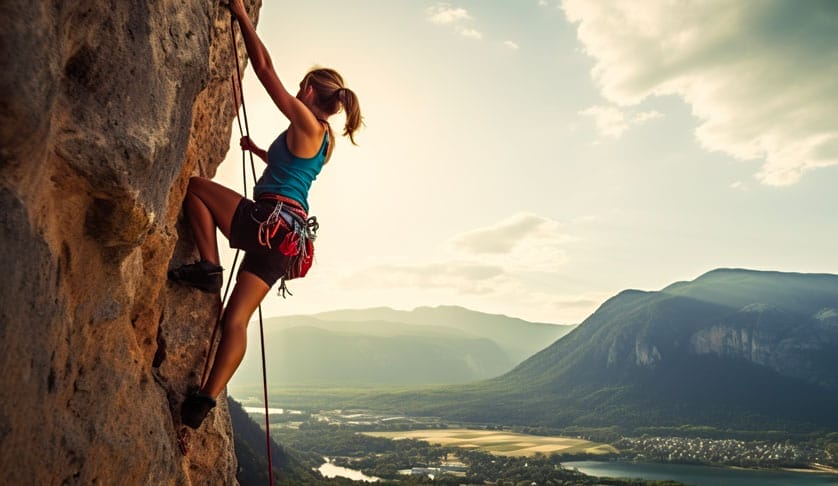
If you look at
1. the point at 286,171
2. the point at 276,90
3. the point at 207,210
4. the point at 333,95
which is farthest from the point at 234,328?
the point at 333,95

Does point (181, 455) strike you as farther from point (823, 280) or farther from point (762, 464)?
point (823, 280)

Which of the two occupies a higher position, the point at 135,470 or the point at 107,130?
the point at 107,130

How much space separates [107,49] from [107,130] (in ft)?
1.31

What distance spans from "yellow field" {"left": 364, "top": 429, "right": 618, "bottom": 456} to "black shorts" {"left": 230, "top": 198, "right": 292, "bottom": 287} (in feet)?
310

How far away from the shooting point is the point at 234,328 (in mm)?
3986

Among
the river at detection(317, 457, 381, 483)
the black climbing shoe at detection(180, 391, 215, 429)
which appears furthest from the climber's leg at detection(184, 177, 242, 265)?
the river at detection(317, 457, 381, 483)

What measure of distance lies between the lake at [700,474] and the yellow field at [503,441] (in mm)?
7579

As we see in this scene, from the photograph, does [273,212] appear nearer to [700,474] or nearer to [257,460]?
[257,460]

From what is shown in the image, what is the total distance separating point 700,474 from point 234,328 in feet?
320

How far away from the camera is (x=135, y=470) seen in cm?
327


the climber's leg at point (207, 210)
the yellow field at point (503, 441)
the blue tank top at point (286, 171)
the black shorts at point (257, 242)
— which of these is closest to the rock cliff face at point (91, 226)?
the climber's leg at point (207, 210)

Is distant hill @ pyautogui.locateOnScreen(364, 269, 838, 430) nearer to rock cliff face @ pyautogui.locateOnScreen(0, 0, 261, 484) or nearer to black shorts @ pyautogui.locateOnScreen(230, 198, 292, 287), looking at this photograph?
black shorts @ pyautogui.locateOnScreen(230, 198, 292, 287)

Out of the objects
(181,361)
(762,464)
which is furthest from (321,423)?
(181,361)

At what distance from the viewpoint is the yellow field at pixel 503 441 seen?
9606 cm
